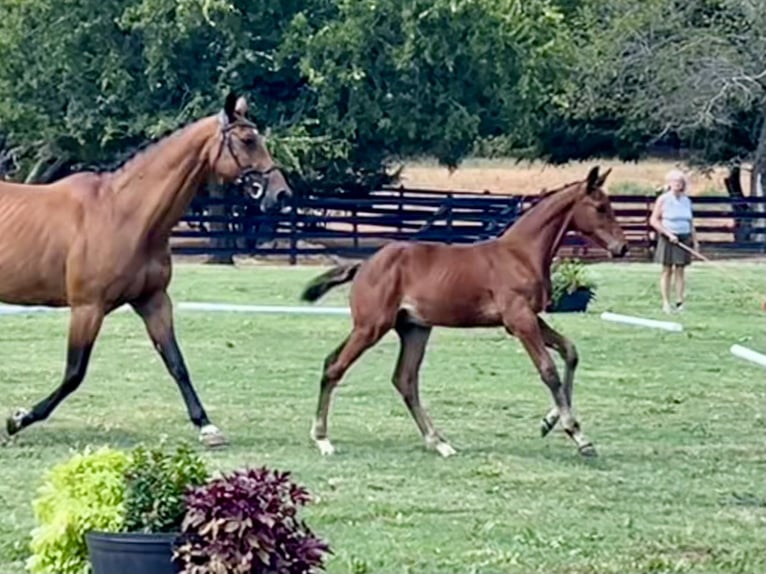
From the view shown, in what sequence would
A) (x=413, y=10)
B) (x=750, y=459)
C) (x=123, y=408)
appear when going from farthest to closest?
(x=413, y=10), (x=123, y=408), (x=750, y=459)

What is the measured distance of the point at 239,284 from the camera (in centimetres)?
2927

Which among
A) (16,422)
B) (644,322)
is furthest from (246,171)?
(644,322)

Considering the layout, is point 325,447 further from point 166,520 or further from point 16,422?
point 166,520

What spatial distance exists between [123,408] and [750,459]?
4702mm

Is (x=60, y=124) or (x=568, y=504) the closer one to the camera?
(x=568, y=504)

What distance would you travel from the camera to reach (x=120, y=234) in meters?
12.6

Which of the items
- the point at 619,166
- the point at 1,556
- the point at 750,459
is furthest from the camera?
the point at 619,166

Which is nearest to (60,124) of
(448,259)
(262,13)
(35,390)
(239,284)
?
(262,13)

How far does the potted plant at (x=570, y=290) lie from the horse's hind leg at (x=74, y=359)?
38.6 ft

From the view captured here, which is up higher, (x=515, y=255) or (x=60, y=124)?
(x=515, y=255)

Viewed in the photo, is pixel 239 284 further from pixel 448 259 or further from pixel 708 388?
pixel 448 259

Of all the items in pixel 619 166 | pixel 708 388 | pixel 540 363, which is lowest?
pixel 619 166

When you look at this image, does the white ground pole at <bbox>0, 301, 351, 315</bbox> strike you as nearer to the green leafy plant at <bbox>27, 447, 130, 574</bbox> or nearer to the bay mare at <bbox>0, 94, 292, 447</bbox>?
the bay mare at <bbox>0, 94, 292, 447</bbox>

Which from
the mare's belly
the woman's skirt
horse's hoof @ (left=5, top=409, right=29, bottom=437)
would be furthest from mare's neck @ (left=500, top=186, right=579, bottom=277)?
the woman's skirt
